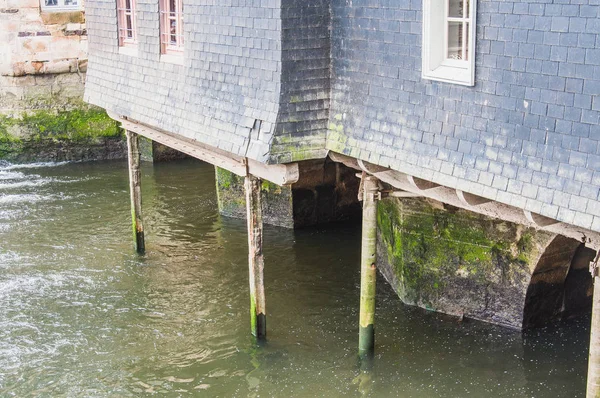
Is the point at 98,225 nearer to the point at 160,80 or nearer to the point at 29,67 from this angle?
the point at 160,80

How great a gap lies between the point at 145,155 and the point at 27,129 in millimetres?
2709

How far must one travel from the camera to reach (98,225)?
52.6ft

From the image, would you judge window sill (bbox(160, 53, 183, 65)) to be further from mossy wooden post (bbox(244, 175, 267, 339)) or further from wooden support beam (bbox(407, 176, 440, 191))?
wooden support beam (bbox(407, 176, 440, 191))

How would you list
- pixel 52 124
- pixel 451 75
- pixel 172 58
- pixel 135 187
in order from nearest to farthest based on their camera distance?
pixel 451 75, pixel 172 58, pixel 135 187, pixel 52 124

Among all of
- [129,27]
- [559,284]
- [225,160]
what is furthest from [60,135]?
[559,284]

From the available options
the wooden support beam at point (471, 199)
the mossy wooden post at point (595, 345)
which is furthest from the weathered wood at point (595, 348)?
the wooden support beam at point (471, 199)

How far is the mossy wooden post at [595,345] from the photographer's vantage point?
7176mm

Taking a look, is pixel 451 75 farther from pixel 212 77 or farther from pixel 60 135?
pixel 60 135

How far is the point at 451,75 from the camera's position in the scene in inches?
320

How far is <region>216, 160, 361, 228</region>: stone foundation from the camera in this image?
14867mm

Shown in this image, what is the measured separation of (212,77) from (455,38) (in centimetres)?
337

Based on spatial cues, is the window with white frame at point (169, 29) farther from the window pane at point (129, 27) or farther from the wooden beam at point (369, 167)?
the wooden beam at point (369, 167)

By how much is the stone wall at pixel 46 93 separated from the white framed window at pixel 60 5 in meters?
0.13

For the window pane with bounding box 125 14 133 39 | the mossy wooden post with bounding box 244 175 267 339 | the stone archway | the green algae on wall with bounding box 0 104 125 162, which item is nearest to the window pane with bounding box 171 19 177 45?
the window pane with bounding box 125 14 133 39
